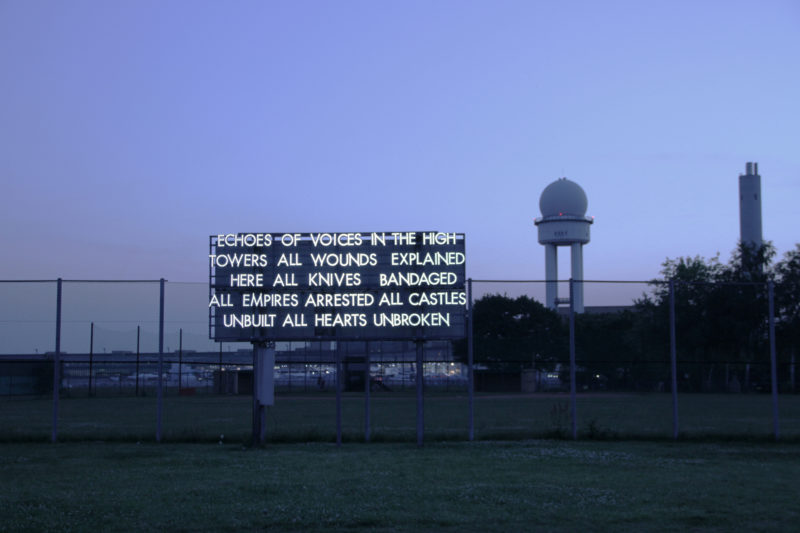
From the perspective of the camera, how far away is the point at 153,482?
12.6m

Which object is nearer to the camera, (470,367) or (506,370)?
(470,367)

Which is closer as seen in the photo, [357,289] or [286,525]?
[286,525]

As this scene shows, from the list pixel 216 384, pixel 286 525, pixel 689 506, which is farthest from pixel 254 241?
pixel 216 384

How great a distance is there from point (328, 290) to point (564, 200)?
83216 millimetres

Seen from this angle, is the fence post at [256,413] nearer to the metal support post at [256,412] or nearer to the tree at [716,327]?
the metal support post at [256,412]

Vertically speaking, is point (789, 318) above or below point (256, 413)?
above

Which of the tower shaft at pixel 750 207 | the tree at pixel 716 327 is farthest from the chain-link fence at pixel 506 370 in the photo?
the tower shaft at pixel 750 207

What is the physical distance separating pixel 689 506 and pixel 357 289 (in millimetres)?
9047

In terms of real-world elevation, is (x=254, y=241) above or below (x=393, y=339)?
above

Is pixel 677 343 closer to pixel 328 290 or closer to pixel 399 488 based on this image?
pixel 328 290

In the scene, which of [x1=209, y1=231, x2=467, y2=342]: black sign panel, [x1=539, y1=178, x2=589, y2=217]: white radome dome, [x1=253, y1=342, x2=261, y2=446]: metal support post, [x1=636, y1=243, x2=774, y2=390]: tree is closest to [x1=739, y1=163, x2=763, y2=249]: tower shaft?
[x1=539, y1=178, x2=589, y2=217]: white radome dome

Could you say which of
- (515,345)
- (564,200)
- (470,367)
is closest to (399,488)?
(470,367)

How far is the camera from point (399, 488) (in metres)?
11.8

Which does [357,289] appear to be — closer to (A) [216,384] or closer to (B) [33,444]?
(B) [33,444]
